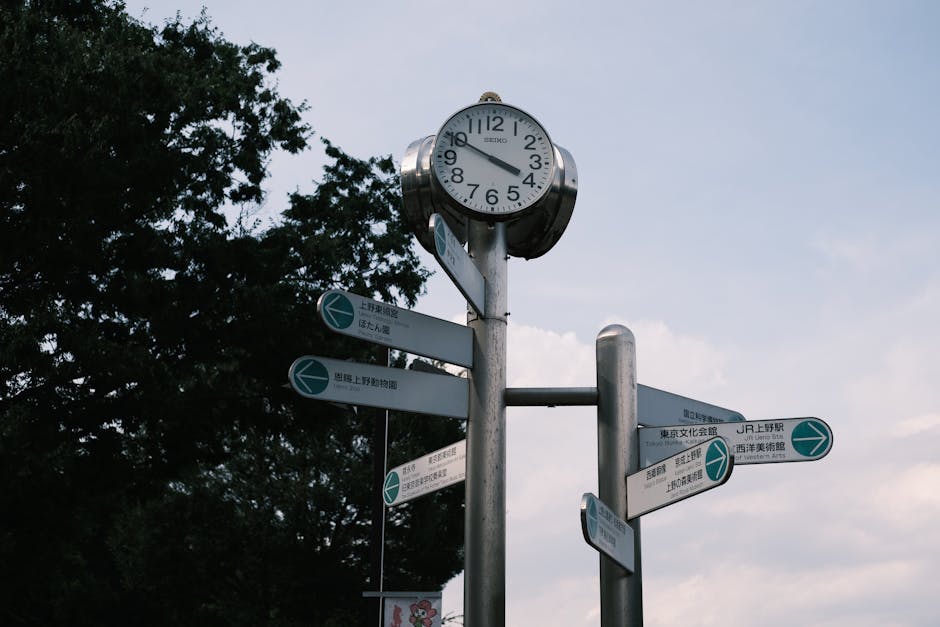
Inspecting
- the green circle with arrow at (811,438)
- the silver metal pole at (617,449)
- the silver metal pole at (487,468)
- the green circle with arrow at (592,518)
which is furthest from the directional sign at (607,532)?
the green circle with arrow at (811,438)

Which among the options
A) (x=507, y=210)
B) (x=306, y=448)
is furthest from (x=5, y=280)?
(x=306, y=448)

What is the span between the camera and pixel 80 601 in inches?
1190

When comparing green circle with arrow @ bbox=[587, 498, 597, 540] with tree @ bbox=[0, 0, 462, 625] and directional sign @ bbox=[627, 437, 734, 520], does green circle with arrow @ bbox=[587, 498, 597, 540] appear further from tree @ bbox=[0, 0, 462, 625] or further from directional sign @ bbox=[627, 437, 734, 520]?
tree @ bbox=[0, 0, 462, 625]

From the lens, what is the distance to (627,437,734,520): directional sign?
476cm

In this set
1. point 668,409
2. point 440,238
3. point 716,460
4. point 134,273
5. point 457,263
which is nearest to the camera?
point 716,460

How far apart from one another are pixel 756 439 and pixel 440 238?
5.61 feet

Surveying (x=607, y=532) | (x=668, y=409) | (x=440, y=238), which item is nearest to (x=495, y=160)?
(x=440, y=238)

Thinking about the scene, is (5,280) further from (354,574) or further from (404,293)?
(354,574)

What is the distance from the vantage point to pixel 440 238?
494cm

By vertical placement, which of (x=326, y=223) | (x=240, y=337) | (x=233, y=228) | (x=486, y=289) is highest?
(x=326, y=223)

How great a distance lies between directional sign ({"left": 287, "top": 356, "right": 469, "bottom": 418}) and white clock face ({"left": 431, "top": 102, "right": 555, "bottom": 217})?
94 cm

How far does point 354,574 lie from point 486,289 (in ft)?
81.0

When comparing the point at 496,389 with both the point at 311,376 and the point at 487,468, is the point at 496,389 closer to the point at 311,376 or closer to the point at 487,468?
the point at 487,468

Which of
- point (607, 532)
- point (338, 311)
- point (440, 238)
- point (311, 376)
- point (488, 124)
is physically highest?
point (488, 124)
